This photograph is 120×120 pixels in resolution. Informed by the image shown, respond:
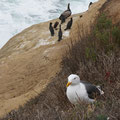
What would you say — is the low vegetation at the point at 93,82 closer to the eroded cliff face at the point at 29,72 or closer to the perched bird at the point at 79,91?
the perched bird at the point at 79,91

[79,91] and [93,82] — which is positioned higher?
[79,91]

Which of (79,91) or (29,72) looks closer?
(79,91)

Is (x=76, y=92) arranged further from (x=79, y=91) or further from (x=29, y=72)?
(x=29, y=72)

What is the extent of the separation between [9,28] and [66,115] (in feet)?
108

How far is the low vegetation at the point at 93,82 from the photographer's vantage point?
2871 mm

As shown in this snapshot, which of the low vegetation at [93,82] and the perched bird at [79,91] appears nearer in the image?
the low vegetation at [93,82]

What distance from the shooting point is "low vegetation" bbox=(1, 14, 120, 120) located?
9.42ft

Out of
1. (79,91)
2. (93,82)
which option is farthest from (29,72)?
(79,91)

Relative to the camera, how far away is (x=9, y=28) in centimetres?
3481

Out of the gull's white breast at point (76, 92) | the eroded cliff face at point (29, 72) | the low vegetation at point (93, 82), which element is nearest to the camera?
the low vegetation at point (93, 82)

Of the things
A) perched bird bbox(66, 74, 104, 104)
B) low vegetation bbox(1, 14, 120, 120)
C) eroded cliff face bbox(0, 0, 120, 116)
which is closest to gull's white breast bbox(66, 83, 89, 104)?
perched bird bbox(66, 74, 104, 104)

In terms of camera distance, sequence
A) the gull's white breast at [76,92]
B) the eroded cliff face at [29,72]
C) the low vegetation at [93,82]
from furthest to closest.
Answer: the eroded cliff face at [29,72] < the gull's white breast at [76,92] < the low vegetation at [93,82]

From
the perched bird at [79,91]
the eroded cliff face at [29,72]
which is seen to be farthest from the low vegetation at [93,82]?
the eroded cliff face at [29,72]

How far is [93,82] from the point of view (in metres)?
4.81
